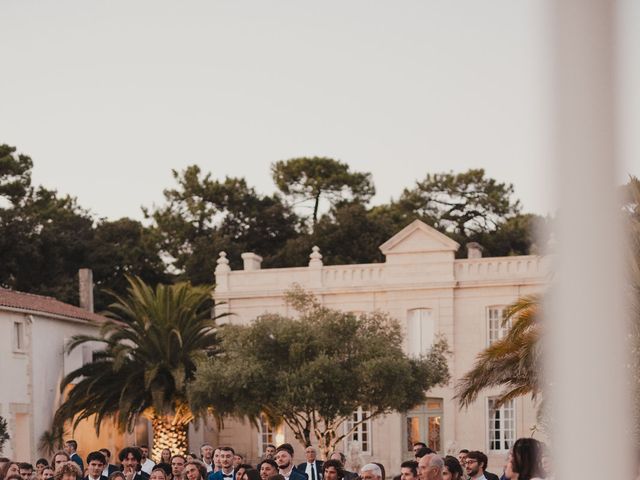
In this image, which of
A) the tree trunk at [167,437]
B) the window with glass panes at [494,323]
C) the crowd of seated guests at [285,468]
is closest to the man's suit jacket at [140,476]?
the crowd of seated guests at [285,468]

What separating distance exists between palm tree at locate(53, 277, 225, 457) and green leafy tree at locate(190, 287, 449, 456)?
2653 mm

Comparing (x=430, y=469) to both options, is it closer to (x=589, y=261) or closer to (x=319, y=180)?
(x=589, y=261)

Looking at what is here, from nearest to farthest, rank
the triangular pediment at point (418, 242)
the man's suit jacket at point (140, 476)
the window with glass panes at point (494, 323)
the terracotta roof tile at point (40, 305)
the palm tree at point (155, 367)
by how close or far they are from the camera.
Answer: the man's suit jacket at point (140, 476), the palm tree at point (155, 367), the terracotta roof tile at point (40, 305), the window with glass panes at point (494, 323), the triangular pediment at point (418, 242)

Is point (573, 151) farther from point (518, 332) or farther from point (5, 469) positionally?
point (518, 332)

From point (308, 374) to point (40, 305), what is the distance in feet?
39.6

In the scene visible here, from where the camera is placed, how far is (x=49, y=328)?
4269cm

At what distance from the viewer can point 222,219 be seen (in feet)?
208

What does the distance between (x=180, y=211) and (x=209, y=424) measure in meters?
18.1

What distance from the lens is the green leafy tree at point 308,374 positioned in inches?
1393

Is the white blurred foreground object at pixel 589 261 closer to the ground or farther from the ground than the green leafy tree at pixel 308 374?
farther from the ground

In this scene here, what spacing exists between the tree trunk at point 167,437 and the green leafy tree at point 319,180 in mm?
26210

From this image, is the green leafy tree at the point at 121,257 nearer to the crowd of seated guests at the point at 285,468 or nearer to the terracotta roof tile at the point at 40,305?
the terracotta roof tile at the point at 40,305

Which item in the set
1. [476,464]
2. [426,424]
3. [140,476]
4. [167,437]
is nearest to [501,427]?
[426,424]

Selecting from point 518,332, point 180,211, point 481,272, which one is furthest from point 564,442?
point 180,211
